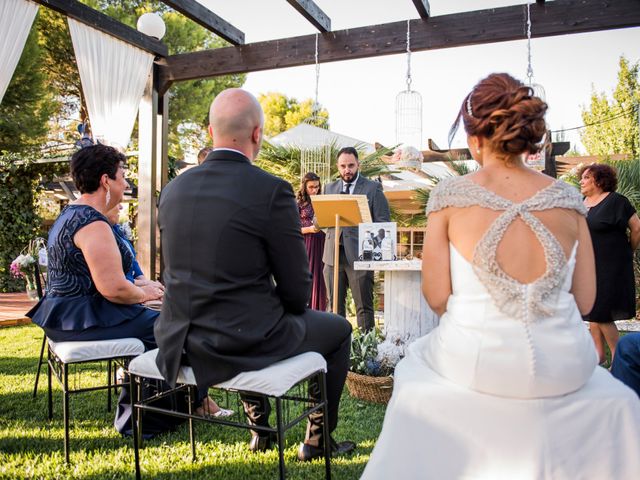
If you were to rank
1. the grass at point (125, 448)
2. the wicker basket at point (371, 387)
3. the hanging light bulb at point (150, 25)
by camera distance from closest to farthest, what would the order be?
the grass at point (125, 448)
the wicker basket at point (371, 387)
the hanging light bulb at point (150, 25)

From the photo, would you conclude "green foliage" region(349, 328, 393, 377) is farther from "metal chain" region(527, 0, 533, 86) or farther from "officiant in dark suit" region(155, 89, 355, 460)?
"metal chain" region(527, 0, 533, 86)

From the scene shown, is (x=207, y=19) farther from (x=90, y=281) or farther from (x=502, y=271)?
(x=502, y=271)

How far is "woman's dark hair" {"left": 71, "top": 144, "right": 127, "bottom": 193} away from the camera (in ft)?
9.43

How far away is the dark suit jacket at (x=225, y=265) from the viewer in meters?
1.89

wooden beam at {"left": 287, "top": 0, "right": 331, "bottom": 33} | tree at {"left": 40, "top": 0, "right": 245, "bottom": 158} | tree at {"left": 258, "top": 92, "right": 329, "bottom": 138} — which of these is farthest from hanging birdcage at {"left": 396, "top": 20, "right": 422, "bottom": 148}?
tree at {"left": 258, "top": 92, "right": 329, "bottom": 138}

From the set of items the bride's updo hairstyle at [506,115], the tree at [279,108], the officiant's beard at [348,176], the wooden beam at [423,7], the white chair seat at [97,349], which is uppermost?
the tree at [279,108]

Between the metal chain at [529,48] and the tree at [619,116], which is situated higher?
the tree at [619,116]

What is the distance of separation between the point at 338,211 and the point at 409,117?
2318 millimetres

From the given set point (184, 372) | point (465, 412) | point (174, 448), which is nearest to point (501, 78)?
point (465, 412)

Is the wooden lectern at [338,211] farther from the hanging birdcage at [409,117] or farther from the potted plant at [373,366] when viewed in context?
the hanging birdcage at [409,117]

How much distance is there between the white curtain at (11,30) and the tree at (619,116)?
17.3m

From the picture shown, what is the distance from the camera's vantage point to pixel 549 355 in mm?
1502

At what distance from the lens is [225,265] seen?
1883 mm

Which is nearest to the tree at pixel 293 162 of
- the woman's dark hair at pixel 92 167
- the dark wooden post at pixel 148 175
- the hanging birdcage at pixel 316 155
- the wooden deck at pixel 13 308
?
the hanging birdcage at pixel 316 155
